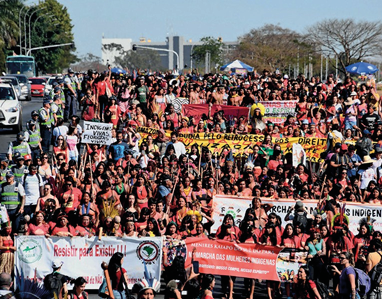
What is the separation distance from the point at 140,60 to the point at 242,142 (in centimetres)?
15866

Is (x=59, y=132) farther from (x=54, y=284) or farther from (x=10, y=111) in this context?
(x=54, y=284)

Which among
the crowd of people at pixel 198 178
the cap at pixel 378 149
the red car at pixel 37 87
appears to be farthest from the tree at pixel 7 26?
the cap at pixel 378 149

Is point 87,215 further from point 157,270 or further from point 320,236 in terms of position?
point 320,236

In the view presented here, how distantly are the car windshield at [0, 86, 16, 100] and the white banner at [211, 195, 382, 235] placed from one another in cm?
1411

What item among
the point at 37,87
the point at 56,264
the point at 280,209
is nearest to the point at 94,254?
the point at 56,264

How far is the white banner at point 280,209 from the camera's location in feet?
49.2

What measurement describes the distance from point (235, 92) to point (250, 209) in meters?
9.68

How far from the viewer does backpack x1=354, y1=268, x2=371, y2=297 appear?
Answer: 456 inches

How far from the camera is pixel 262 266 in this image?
12789 mm

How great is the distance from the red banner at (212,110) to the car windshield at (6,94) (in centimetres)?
A: 727

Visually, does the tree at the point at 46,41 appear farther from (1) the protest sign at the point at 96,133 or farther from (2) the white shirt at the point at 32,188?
(2) the white shirt at the point at 32,188

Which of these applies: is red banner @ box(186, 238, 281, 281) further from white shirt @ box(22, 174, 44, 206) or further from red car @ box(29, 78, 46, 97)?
red car @ box(29, 78, 46, 97)

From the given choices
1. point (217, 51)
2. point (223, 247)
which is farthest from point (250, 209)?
point (217, 51)

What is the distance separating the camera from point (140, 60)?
177 m
